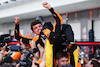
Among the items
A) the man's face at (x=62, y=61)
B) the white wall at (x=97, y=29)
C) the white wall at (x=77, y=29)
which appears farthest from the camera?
the white wall at (x=77, y=29)

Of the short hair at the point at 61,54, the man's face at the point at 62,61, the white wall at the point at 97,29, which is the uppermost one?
the white wall at the point at 97,29

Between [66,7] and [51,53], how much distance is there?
624 cm

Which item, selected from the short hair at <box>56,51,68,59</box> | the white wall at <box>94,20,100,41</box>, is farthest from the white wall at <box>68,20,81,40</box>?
the short hair at <box>56,51,68,59</box>

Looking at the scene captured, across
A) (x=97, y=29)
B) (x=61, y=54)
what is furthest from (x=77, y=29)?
(x=61, y=54)

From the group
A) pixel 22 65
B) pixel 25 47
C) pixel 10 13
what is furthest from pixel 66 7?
pixel 22 65

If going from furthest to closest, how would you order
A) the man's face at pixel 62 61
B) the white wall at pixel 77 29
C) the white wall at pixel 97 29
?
the white wall at pixel 77 29 < the white wall at pixel 97 29 < the man's face at pixel 62 61

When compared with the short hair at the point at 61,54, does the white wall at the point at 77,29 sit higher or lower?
higher

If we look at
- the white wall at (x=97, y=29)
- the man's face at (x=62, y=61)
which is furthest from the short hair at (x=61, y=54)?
the white wall at (x=97, y=29)

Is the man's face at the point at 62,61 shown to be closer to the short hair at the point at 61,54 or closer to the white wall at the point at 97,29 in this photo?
the short hair at the point at 61,54

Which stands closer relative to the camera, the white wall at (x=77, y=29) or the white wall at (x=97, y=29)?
the white wall at (x=97, y=29)

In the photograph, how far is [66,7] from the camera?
7.36m

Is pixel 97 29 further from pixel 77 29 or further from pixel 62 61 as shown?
pixel 62 61

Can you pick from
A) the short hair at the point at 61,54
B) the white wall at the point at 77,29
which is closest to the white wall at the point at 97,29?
the white wall at the point at 77,29

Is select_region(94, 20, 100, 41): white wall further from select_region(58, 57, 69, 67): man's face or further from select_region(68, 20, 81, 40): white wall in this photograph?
select_region(58, 57, 69, 67): man's face
